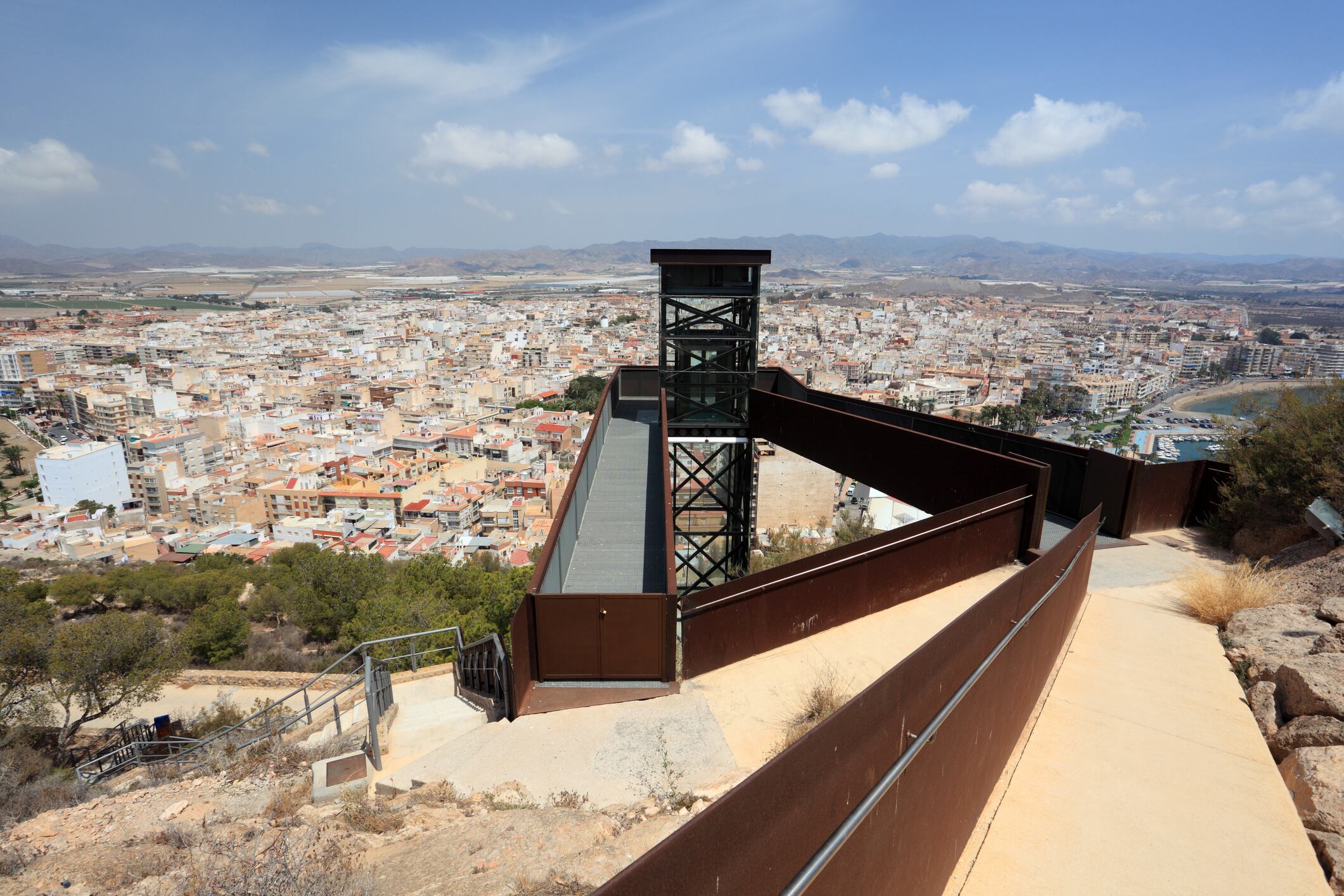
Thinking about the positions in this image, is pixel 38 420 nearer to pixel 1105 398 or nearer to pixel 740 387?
pixel 740 387

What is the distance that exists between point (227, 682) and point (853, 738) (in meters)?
19.4

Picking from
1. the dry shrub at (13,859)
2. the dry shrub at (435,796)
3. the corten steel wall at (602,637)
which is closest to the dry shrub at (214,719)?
the dry shrub at (13,859)

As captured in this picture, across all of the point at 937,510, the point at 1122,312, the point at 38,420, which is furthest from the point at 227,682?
the point at 1122,312

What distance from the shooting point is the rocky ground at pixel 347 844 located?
3.15 meters

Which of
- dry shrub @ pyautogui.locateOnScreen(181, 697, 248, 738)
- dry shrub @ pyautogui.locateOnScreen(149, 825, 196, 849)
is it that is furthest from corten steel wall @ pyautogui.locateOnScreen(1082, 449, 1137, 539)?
dry shrub @ pyautogui.locateOnScreen(181, 697, 248, 738)

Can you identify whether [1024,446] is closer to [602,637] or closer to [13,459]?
[602,637]

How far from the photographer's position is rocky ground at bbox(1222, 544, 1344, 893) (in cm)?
290

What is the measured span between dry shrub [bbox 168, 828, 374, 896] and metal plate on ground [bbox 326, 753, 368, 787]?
76 cm

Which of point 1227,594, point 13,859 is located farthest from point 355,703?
point 1227,594

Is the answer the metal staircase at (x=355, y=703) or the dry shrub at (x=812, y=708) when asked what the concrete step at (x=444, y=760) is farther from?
the dry shrub at (x=812, y=708)

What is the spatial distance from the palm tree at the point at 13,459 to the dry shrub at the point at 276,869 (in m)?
83.9

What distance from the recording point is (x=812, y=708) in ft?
12.6

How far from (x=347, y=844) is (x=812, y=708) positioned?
2722 millimetres

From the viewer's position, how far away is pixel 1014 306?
186 m
